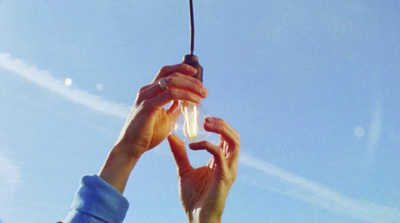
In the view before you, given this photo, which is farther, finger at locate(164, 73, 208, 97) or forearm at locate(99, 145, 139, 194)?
finger at locate(164, 73, 208, 97)

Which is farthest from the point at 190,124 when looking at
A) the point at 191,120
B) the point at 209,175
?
the point at 209,175

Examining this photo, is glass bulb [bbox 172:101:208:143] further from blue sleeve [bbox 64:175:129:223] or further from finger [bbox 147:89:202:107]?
blue sleeve [bbox 64:175:129:223]

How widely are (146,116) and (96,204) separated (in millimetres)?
638

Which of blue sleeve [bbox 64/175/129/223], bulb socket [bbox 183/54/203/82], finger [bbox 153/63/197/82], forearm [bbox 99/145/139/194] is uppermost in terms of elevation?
bulb socket [bbox 183/54/203/82]

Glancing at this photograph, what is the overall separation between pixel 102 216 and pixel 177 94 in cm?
81

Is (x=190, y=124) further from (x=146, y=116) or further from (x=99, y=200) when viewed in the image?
(x=99, y=200)

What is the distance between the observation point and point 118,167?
233cm

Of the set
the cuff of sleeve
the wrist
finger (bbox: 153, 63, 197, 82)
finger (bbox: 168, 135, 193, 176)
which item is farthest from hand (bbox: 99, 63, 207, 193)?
the wrist

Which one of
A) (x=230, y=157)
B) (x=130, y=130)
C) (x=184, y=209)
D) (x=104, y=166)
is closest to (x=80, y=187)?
(x=104, y=166)

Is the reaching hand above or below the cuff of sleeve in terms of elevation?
above

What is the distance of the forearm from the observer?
228 centimetres

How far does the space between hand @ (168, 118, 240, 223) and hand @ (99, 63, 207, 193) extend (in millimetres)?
356

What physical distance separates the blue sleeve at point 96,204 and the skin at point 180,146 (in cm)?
10

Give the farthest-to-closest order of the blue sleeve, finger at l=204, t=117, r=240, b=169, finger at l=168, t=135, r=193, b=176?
finger at l=168, t=135, r=193, b=176 < finger at l=204, t=117, r=240, b=169 < the blue sleeve
